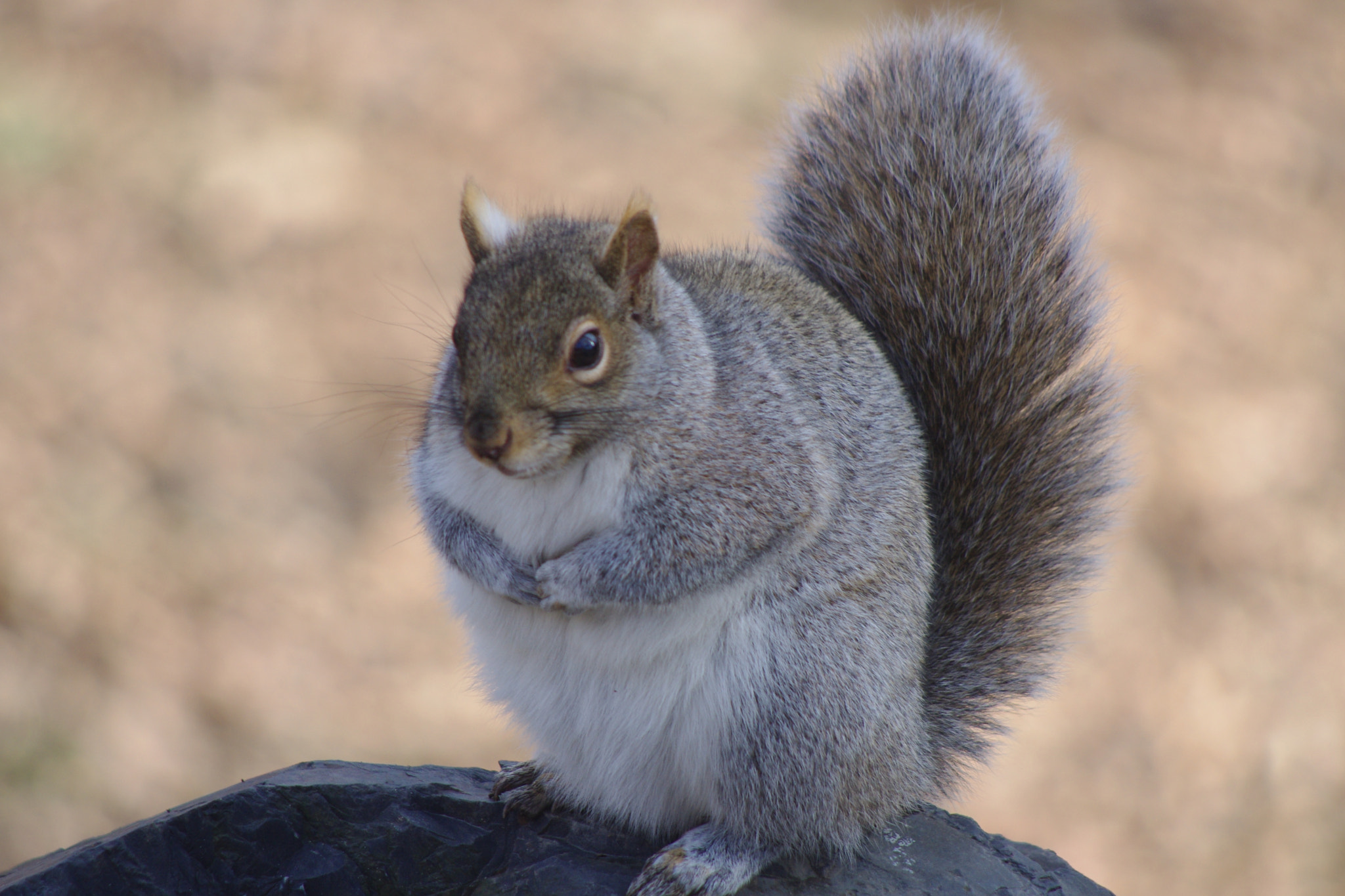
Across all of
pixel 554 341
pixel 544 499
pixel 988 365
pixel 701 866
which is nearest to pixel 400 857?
pixel 701 866

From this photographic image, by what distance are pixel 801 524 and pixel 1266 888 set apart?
280 centimetres

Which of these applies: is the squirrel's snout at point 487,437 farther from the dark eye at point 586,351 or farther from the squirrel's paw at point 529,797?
the squirrel's paw at point 529,797

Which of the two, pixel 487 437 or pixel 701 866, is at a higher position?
pixel 487 437

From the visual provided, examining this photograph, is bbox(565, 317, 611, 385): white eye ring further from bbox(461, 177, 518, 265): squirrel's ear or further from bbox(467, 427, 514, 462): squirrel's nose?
bbox(461, 177, 518, 265): squirrel's ear

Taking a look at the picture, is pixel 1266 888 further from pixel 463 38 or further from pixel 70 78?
pixel 70 78

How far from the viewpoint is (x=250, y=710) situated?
3289 mm

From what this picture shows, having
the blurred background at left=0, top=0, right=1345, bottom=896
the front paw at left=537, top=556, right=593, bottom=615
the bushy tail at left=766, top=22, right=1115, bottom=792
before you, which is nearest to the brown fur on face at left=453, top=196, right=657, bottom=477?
the front paw at left=537, top=556, right=593, bottom=615

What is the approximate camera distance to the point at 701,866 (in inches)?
67.3

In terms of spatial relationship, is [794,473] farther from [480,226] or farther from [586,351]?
[480,226]

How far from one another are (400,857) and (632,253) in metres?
1.01

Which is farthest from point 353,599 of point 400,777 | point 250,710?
point 400,777

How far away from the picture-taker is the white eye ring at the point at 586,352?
5.07ft

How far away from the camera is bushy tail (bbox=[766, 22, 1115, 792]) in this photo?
2010 millimetres

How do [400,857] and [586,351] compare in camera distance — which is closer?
[586,351]
